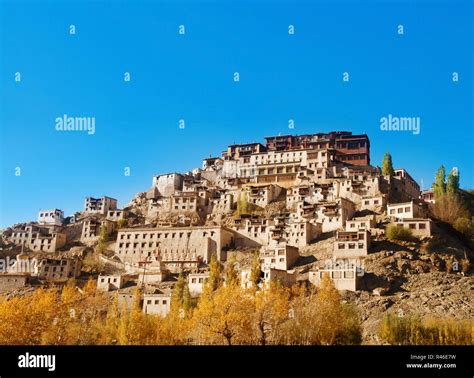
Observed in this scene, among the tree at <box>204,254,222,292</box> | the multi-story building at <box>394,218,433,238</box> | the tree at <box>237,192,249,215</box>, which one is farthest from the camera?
the tree at <box>237,192,249,215</box>

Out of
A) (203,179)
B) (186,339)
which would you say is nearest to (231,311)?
(186,339)

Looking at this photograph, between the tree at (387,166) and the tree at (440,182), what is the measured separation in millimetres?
3373

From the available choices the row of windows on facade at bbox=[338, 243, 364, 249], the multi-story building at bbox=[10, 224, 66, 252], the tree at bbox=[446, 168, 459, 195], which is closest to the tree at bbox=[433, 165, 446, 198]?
the tree at bbox=[446, 168, 459, 195]

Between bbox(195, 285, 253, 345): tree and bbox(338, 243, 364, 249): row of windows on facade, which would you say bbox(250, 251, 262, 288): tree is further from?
bbox(195, 285, 253, 345): tree

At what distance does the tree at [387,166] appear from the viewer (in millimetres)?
45541

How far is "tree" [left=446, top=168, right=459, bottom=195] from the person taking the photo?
42294 millimetres

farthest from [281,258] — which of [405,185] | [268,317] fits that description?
[405,185]

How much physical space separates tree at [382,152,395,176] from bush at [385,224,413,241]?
1094 centimetres

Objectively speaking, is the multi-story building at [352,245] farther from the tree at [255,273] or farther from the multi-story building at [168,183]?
the multi-story building at [168,183]

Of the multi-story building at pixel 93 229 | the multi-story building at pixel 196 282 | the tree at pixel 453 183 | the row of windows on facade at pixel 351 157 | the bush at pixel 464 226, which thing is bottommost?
the multi-story building at pixel 196 282

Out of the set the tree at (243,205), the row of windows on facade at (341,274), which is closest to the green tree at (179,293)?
the row of windows on facade at (341,274)

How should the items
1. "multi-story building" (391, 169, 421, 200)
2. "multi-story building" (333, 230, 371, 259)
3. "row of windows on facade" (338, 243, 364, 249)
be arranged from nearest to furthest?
"multi-story building" (333, 230, 371, 259) → "row of windows on facade" (338, 243, 364, 249) → "multi-story building" (391, 169, 421, 200)

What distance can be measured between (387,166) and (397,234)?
12090mm
